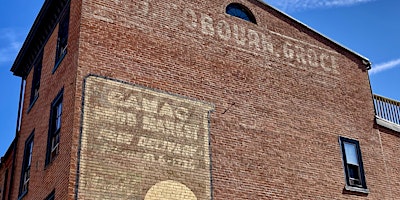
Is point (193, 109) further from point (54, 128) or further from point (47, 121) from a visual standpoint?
point (47, 121)

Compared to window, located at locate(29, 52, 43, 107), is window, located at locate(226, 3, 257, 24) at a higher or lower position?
higher

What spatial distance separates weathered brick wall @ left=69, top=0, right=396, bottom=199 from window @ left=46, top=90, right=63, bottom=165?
1971 mm

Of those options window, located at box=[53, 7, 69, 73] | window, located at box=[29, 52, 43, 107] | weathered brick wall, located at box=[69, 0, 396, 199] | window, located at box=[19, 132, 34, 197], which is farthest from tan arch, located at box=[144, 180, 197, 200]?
window, located at box=[29, 52, 43, 107]

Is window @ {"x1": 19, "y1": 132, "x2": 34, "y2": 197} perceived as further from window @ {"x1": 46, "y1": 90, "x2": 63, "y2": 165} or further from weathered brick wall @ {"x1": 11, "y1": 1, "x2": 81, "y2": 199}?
window @ {"x1": 46, "y1": 90, "x2": 63, "y2": 165}

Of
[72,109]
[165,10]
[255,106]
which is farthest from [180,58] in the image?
[72,109]

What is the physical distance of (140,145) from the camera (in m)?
14.3

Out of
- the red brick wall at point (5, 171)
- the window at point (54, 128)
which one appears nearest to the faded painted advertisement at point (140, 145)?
the window at point (54, 128)

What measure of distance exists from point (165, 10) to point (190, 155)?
5.13 metres

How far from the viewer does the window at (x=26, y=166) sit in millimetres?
18000

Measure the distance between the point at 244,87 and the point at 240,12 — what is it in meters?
3.48

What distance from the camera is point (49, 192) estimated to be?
14422 millimetres

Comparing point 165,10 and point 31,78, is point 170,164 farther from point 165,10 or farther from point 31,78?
point 31,78

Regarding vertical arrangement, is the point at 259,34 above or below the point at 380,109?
above

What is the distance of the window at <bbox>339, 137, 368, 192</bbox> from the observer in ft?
61.1
